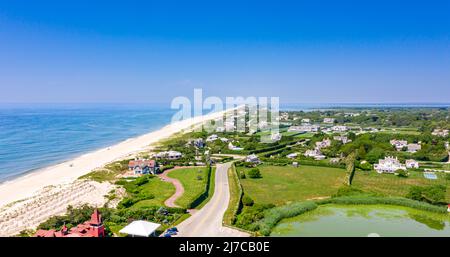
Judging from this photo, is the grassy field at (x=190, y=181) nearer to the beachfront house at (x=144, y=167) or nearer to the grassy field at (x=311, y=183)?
the beachfront house at (x=144, y=167)

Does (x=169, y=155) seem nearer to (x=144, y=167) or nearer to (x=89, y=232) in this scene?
(x=144, y=167)

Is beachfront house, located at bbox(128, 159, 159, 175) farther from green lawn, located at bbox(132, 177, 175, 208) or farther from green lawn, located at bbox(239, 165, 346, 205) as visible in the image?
green lawn, located at bbox(239, 165, 346, 205)

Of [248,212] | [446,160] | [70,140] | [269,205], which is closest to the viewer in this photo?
[248,212]

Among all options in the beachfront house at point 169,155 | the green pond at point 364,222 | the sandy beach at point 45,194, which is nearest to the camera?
the green pond at point 364,222

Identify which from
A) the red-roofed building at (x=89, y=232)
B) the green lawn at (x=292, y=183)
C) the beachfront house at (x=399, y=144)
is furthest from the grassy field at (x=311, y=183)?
the beachfront house at (x=399, y=144)
